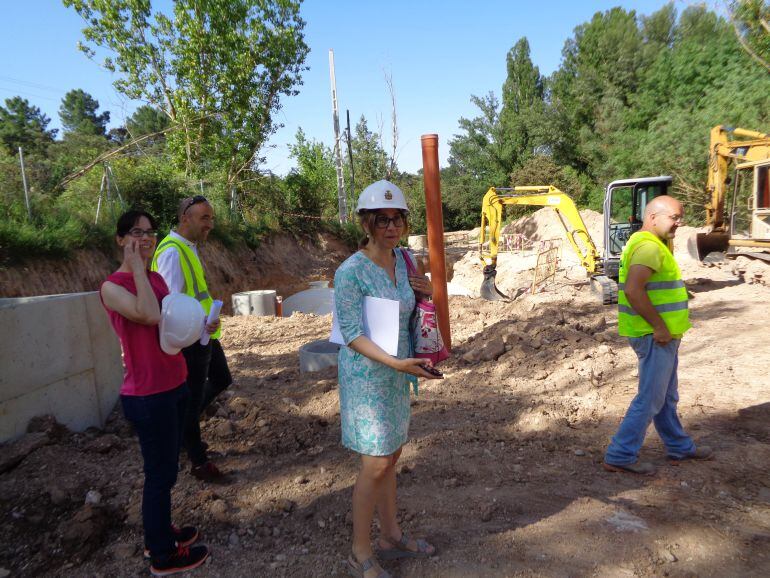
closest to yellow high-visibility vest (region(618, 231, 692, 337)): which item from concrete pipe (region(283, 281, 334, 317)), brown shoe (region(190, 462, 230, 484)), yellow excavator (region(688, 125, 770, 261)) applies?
brown shoe (region(190, 462, 230, 484))

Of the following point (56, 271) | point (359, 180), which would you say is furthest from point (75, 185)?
point (359, 180)

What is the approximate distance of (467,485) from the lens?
3234 mm

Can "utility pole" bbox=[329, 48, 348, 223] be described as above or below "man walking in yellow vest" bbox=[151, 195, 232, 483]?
above

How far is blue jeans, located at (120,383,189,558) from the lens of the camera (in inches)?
86.3

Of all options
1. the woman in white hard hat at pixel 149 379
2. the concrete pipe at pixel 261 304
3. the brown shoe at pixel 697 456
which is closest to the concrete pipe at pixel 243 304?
the concrete pipe at pixel 261 304

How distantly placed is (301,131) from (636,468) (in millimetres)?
25856

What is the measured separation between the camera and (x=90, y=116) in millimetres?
68750

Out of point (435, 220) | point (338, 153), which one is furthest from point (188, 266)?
point (338, 153)

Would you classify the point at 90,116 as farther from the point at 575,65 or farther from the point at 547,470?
the point at 547,470

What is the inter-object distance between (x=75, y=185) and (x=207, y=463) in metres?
11.3

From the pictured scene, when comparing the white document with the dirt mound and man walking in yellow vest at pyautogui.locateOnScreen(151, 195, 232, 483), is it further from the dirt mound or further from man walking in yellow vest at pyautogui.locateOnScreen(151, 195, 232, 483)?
the dirt mound

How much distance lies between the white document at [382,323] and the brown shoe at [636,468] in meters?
2.11

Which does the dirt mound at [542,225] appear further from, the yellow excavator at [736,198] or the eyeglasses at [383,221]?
the eyeglasses at [383,221]

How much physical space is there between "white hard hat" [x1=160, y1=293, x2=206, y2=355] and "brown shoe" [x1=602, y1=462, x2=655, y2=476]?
2.73 metres
